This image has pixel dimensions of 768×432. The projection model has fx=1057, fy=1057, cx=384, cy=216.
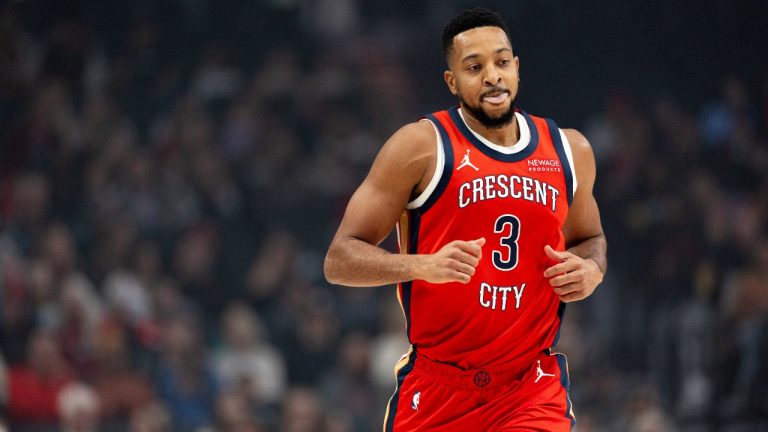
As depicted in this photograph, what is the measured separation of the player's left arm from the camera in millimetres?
3715

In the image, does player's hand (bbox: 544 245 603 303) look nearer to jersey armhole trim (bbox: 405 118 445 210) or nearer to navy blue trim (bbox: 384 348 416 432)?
Answer: jersey armhole trim (bbox: 405 118 445 210)

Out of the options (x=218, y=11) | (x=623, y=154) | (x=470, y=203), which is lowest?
(x=470, y=203)

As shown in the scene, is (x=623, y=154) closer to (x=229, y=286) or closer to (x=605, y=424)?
(x=605, y=424)

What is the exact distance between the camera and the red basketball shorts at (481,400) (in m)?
3.79

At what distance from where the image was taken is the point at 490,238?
381 centimetres

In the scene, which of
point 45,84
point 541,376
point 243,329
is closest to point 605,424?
point 243,329

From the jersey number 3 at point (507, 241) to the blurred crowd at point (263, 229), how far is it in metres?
4.63

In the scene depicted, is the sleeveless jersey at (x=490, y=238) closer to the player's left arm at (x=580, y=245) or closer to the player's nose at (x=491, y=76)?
the player's left arm at (x=580, y=245)

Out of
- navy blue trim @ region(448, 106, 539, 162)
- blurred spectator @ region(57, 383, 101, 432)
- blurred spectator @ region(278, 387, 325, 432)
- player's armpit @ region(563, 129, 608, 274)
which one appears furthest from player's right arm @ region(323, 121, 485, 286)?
blurred spectator @ region(57, 383, 101, 432)

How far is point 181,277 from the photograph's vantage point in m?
9.53

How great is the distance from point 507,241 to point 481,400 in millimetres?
583

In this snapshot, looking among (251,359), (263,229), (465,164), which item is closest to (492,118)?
(465,164)

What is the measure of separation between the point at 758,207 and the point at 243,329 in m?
4.46

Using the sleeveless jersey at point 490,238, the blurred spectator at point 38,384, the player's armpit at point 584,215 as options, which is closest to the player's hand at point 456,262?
the sleeveless jersey at point 490,238
